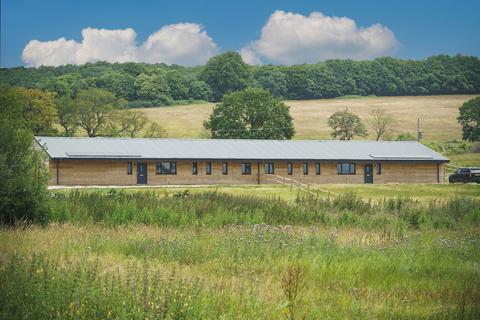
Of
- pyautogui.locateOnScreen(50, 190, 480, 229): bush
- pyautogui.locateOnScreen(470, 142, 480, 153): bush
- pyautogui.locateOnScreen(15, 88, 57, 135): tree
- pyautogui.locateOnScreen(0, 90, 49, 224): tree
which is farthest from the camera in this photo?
pyautogui.locateOnScreen(470, 142, 480, 153): bush

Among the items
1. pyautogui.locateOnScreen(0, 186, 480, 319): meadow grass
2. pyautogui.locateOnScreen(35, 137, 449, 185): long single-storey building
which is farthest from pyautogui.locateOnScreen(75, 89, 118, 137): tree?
pyautogui.locateOnScreen(0, 186, 480, 319): meadow grass

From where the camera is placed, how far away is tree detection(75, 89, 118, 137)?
81.5 meters

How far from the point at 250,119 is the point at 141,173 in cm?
2762

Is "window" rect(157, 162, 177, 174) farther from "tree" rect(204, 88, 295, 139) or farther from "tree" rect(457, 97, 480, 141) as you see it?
"tree" rect(457, 97, 480, 141)

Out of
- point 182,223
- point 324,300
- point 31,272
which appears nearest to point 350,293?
point 324,300

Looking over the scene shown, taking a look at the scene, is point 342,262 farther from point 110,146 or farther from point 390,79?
point 390,79

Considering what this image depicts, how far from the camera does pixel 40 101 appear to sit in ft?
255

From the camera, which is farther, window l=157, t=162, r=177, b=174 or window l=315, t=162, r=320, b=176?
window l=315, t=162, r=320, b=176

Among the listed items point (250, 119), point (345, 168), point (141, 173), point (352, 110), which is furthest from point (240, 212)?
point (352, 110)

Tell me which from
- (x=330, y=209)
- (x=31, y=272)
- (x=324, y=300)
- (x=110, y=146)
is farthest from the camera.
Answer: (x=110, y=146)

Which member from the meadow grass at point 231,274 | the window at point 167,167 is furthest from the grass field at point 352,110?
the meadow grass at point 231,274

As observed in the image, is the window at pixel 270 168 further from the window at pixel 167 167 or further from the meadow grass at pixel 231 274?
the meadow grass at pixel 231 274

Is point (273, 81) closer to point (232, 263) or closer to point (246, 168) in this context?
point (246, 168)

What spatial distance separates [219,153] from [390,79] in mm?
84214
